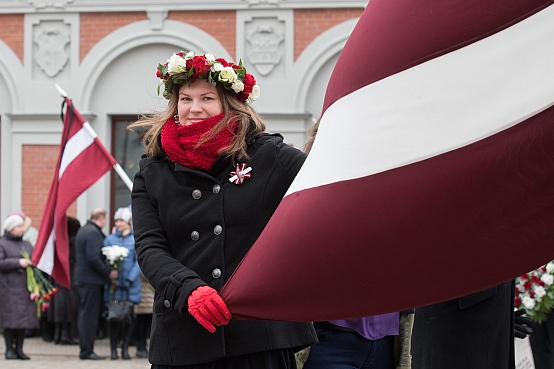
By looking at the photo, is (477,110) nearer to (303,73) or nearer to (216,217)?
(216,217)

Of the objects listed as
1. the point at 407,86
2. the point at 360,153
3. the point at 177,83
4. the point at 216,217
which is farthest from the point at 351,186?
Answer: the point at 177,83

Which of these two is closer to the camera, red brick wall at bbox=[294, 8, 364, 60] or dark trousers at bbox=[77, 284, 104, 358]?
dark trousers at bbox=[77, 284, 104, 358]

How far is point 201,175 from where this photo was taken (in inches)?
129

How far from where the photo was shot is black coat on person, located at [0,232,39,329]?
11.4 meters

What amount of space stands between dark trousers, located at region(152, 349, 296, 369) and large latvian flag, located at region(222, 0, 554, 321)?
36.1 inches

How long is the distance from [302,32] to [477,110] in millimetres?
12075

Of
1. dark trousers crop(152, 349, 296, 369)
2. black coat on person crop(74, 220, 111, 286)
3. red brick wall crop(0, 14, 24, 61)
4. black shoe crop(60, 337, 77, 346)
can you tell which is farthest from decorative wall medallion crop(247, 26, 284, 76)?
dark trousers crop(152, 349, 296, 369)

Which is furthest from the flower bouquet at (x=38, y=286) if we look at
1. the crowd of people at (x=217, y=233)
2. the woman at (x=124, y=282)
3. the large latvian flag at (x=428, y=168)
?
the large latvian flag at (x=428, y=168)

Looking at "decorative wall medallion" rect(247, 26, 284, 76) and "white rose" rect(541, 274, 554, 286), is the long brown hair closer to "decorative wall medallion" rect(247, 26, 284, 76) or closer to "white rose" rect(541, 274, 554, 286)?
"white rose" rect(541, 274, 554, 286)

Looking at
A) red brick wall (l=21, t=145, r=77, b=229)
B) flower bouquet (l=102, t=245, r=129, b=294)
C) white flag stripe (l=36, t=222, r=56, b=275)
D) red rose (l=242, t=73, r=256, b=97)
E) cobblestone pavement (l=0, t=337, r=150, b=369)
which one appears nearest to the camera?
red rose (l=242, t=73, r=256, b=97)

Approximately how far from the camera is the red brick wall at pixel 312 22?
1402 centimetres

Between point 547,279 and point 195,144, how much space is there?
3728mm

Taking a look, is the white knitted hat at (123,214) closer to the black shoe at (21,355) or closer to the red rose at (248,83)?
the black shoe at (21,355)

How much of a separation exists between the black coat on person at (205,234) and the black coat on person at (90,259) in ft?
27.2
